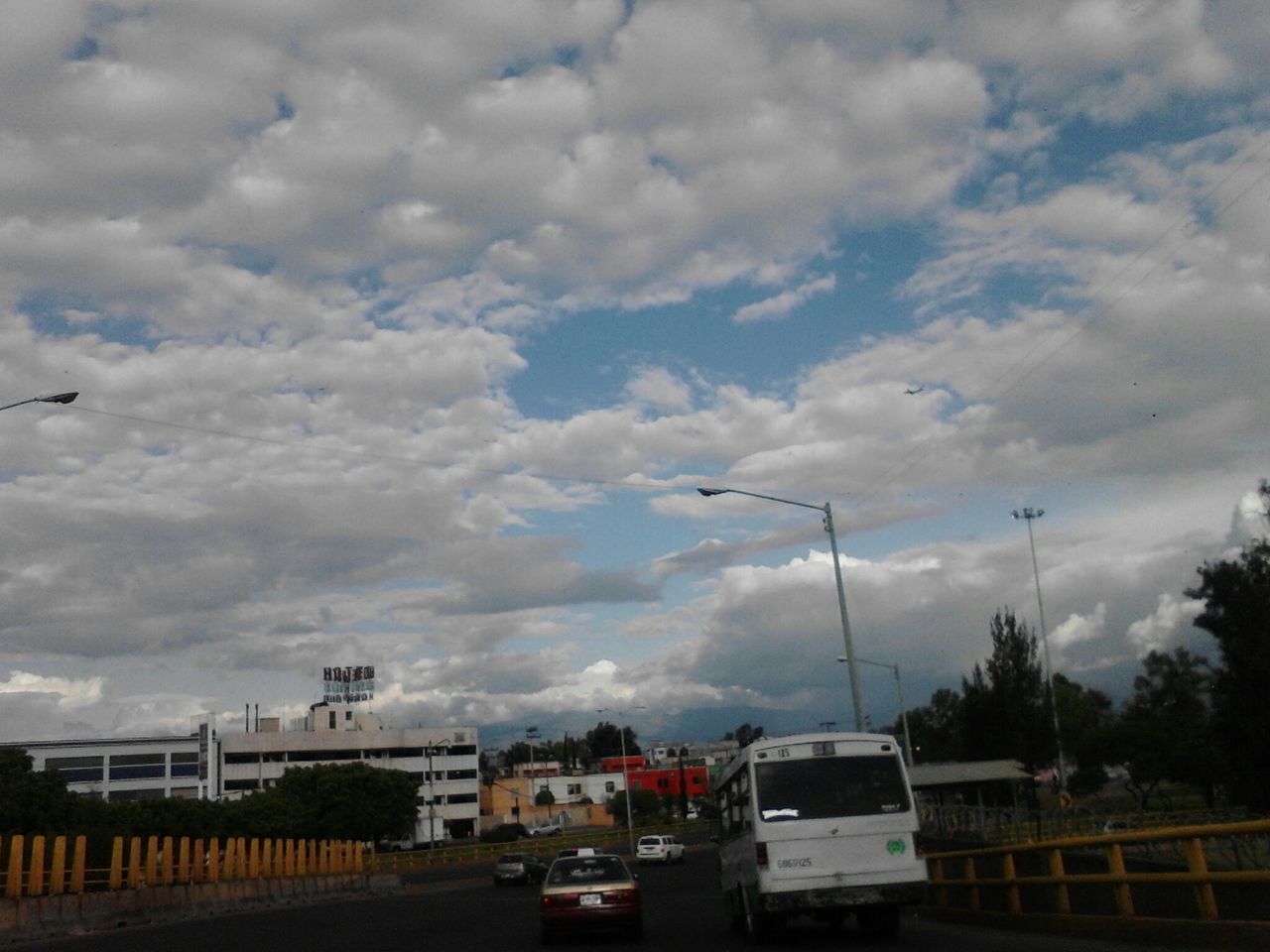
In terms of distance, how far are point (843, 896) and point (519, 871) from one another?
3949 centimetres

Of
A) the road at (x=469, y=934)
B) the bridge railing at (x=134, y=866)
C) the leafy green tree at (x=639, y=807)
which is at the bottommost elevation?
the road at (x=469, y=934)

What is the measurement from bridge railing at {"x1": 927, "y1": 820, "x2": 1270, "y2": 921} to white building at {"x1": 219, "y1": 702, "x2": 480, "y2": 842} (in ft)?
349

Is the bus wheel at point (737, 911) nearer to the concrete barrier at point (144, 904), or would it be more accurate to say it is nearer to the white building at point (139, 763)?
the concrete barrier at point (144, 904)

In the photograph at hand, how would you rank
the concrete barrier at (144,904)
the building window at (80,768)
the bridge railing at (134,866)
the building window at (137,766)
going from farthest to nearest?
the building window at (137,766) < the building window at (80,768) < the bridge railing at (134,866) < the concrete barrier at (144,904)

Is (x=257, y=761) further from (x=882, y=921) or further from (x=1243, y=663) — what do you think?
(x=882, y=921)

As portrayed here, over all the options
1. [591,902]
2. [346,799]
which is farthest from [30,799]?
[591,902]

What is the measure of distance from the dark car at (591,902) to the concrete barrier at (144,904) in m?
12.1

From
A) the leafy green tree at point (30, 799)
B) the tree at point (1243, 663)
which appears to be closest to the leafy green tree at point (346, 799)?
the leafy green tree at point (30, 799)

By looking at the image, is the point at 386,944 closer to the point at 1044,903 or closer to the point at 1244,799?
the point at 1044,903

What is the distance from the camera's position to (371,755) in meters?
129

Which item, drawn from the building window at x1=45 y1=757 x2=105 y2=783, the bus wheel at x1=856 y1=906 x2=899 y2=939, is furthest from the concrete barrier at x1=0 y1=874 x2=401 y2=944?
the building window at x1=45 y1=757 x2=105 y2=783

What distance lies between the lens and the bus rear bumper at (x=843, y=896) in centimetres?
1639

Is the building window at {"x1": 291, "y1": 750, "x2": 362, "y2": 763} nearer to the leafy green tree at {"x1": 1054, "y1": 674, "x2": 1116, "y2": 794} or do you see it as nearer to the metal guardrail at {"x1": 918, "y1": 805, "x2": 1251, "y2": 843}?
the leafy green tree at {"x1": 1054, "y1": 674, "x2": 1116, "y2": 794}

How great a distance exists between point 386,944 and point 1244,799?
83.7ft
